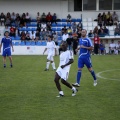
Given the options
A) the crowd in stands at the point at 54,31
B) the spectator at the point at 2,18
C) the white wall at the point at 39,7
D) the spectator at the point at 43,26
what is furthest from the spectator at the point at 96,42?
the spectator at the point at 2,18

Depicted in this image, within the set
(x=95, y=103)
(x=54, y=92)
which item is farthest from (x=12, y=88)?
(x=95, y=103)

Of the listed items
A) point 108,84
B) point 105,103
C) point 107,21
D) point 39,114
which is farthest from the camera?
point 107,21

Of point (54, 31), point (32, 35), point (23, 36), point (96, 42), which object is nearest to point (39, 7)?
point (54, 31)

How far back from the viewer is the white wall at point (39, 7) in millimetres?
45062

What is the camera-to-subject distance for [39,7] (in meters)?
45.4

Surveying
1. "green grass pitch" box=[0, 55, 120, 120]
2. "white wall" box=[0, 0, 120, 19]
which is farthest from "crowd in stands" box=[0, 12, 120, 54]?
"green grass pitch" box=[0, 55, 120, 120]

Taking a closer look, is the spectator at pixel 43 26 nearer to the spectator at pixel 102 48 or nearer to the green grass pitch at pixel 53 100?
the spectator at pixel 102 48

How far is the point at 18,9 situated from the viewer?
1786 inches

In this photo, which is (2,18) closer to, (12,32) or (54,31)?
(12,32)

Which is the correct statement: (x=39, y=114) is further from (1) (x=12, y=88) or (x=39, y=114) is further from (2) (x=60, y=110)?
(1) (x=12, y=88)

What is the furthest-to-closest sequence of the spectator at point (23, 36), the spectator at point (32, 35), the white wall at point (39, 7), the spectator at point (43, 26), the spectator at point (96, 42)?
1. the white wall at point (39, 7)
2. the spectator at point (43, 26)
3. the spectator at point (23, 36)
4. the spectator at point (32, 35)
5. the spectator at point (96, 42)

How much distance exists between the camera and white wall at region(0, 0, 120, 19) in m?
45.1

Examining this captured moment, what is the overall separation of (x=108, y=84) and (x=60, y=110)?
5442 millimetres

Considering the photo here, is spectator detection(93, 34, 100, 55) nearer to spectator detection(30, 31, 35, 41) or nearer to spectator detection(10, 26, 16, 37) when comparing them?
spectator detection(30, 31, 35, 41)
